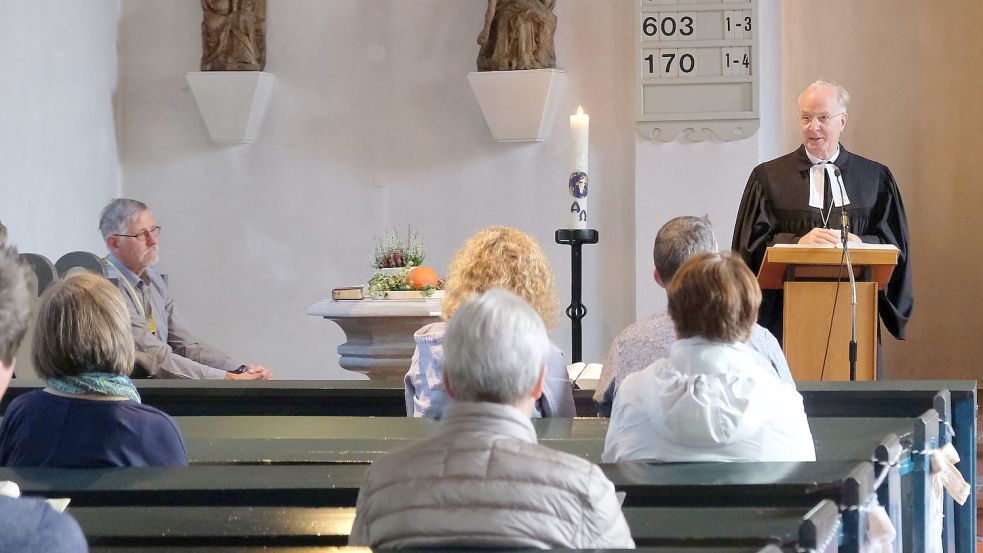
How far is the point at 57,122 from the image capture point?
7309mm

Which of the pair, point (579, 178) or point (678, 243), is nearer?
point (678, 243)

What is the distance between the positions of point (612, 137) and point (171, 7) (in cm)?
275

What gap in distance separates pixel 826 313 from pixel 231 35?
4221mm

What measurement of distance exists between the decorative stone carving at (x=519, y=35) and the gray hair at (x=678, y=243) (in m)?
4.05

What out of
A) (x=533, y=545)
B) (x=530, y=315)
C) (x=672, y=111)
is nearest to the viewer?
(x=533, y=545)

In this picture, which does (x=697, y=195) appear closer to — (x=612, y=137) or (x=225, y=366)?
(x=612, y=137)

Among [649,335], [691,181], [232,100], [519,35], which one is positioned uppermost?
[519,35]

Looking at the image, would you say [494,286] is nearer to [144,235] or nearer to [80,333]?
[80,333]

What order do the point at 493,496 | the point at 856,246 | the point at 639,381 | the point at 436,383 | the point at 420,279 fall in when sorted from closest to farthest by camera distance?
1. the point at 493,496
2. the point at 639,381
3. the point at 436,383
4. the point at 856,246
5. the point at 420,279

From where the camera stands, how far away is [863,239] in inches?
224

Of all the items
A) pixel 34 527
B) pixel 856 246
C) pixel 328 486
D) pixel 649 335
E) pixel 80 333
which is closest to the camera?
pixel 34 527

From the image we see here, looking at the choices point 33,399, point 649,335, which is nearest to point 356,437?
point 649,335

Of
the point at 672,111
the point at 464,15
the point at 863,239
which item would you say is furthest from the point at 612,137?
the point at 863,239

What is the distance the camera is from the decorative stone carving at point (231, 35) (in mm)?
7816
